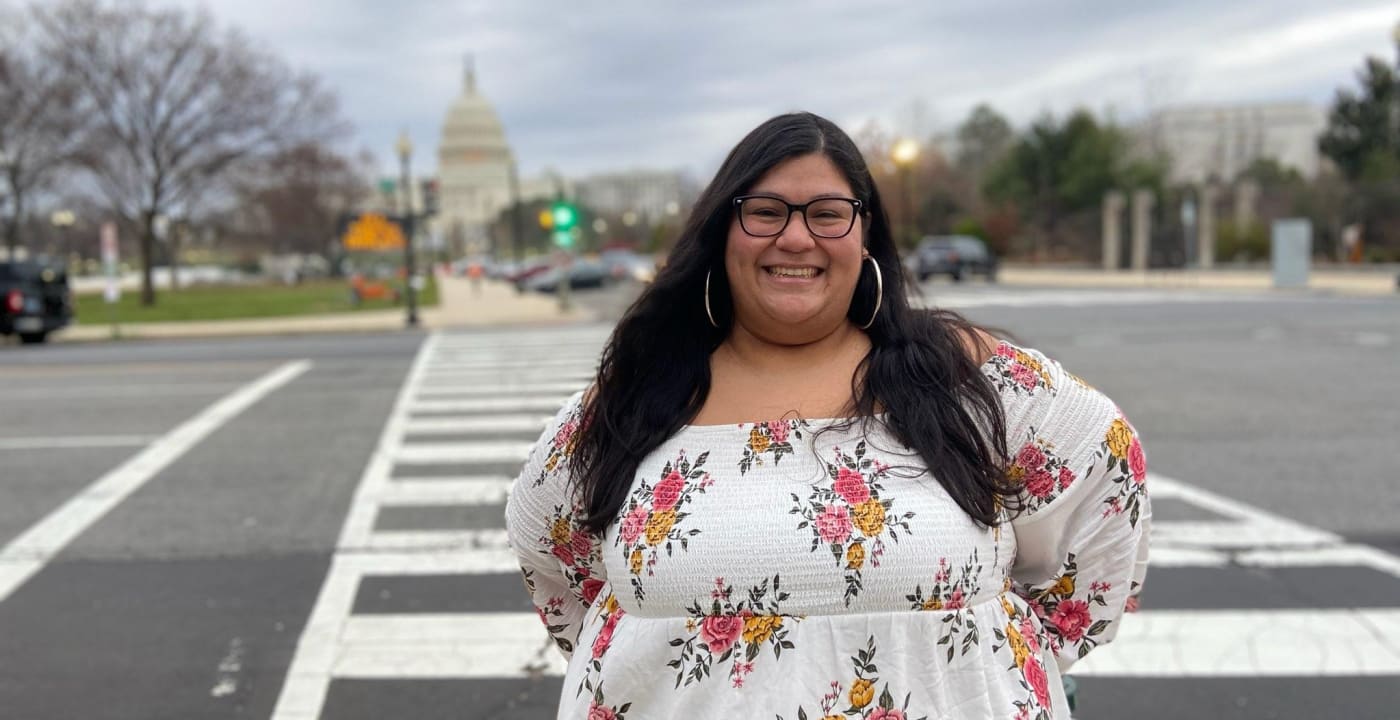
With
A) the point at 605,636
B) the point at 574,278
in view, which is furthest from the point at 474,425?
the point at 574,278

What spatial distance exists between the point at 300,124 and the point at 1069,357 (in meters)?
29.5

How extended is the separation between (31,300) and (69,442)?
615 inches

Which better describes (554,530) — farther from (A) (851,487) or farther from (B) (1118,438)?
(B) (1118,438)

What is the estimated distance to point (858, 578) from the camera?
1.83m

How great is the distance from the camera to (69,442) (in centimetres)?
996

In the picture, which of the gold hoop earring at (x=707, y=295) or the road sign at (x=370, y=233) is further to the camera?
the road sign at (x=370, y=233)

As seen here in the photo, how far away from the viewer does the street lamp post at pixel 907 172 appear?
30.4 metres

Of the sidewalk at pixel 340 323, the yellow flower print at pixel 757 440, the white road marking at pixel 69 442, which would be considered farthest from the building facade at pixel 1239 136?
the yellow flower print at pixel 757 440

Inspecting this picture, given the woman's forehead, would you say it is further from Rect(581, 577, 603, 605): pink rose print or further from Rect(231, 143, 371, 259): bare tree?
Rect(231, 143, 371, 259): bare tree

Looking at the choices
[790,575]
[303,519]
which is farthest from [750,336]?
[303,519]

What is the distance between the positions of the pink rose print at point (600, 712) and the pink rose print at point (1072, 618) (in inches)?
35.8

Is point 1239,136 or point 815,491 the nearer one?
point 815,491

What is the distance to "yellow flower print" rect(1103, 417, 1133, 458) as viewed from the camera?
2.10 meters

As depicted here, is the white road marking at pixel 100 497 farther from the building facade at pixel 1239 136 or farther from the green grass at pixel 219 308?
the building facade at pixel 1239 136
